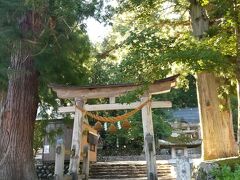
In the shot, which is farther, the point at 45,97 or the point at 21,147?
the point at 45,97

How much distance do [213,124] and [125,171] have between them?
6.57 m

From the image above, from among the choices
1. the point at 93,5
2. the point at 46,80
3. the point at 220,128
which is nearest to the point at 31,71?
the point at 46,80

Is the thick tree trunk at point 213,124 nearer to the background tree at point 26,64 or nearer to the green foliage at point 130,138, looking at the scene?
the background tree at point 26,64

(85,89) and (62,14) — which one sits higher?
(62,14)

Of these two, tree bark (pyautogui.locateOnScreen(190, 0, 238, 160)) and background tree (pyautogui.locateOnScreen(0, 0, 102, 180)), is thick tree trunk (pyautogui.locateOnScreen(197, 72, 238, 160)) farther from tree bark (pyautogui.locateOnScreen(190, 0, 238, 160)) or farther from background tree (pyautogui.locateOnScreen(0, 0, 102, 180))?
background tree (pyautogui.locateOnScreen(0, 0, 102, 180))

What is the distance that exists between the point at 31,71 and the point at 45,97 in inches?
70.1

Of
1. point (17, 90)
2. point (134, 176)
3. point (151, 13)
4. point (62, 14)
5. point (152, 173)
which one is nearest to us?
point (62, 14)

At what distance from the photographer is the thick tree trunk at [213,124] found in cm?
1105

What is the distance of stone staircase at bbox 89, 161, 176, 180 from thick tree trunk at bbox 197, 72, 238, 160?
4.63 meters

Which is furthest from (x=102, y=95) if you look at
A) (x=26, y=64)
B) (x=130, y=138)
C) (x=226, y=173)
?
(x=130, y=138)

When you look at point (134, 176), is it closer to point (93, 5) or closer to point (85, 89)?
point (85, 89)

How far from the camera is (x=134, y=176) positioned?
52.6ft

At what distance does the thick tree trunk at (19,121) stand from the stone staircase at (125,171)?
199 inches

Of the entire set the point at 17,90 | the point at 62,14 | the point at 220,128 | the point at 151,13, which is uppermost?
the point at 151,13
